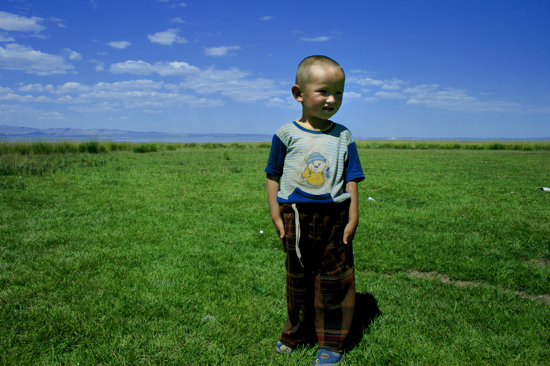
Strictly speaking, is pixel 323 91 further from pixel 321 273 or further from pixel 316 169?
pixel 321 273

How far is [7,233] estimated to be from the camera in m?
5.16

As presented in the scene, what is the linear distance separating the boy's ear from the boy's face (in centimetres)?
1

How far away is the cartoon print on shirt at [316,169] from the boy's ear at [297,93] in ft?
1.27

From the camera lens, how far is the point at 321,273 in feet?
7.50

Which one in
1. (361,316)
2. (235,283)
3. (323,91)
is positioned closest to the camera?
(323,91)

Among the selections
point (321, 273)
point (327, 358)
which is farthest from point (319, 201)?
point (327, 358)

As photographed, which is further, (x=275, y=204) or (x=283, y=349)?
(x=283, y=349)

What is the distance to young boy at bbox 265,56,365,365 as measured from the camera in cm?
213

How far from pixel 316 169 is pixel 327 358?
4.41 feet

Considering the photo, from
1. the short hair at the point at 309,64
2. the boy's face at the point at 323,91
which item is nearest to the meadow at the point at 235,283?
the boy's face at the point at 323,91

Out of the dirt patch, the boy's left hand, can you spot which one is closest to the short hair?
the boy's left hand

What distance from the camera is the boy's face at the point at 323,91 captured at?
2062 mm

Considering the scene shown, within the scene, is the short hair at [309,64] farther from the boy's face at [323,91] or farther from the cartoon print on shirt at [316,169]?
the cartoon print on shirt at [316,169]

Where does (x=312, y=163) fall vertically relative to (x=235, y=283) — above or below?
above
